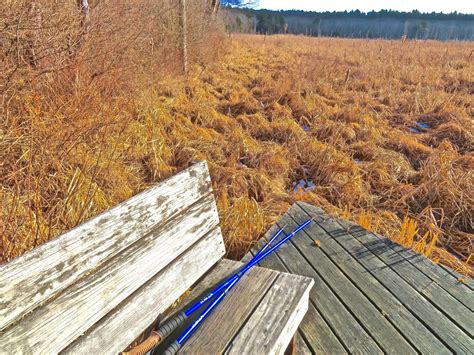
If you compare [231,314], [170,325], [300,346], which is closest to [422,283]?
[300,346]

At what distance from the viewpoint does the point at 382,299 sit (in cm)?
172

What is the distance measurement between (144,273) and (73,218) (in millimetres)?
1409

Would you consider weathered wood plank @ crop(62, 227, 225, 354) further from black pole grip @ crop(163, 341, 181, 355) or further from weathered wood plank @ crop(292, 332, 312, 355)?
weathered wood plank @ crop(292, 332, 312, 355)

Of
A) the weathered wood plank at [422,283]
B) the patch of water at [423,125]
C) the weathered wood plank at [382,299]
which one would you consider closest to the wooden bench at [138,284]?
the weathered wood plank at [382,299]

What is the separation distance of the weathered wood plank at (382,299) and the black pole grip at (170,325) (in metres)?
1.00

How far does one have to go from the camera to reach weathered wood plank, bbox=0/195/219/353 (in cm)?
89

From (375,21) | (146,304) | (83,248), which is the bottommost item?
(375,21)

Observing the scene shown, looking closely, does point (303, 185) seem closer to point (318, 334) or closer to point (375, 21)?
point (318, 334)

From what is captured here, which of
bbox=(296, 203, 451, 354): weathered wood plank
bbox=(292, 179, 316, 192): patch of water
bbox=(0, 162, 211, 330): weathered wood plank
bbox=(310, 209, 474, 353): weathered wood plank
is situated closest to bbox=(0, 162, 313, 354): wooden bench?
bbox=(0, 162, 211, 330): weathered wood plank

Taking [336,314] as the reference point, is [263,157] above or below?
below

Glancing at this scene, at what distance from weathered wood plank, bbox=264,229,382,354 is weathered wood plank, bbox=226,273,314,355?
0.54ft

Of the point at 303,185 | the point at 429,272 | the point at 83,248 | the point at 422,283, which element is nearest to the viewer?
the point at 83,248

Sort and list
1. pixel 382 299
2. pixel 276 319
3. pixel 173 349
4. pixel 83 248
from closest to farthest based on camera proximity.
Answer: pixel 83 248 → pixel 173 349 → pixel 276 319 → pixel 382 299

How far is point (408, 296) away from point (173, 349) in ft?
4.17
